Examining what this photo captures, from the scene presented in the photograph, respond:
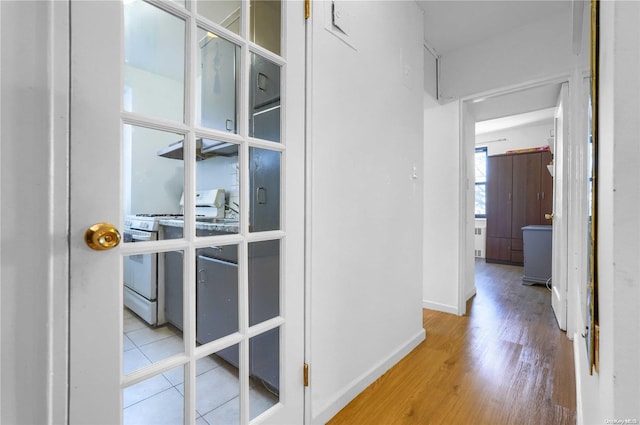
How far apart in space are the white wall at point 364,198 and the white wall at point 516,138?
423 centimetres

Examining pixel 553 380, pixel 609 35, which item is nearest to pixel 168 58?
pixel 609 35

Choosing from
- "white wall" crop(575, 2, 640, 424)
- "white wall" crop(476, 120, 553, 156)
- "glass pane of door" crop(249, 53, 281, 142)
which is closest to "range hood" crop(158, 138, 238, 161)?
"glass pane of door" crop(249, 53, 281, 142)

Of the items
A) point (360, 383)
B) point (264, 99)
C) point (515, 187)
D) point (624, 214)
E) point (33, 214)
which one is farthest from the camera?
point (515, 187)

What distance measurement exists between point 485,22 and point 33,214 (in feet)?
10.6

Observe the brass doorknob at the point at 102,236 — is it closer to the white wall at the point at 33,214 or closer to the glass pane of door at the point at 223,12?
the white wall at the point at 33,214

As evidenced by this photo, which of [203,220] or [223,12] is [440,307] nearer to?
[203,220]

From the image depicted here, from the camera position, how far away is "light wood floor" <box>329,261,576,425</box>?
1439mm

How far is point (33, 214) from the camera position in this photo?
2.15ft

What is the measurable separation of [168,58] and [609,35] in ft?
3.61

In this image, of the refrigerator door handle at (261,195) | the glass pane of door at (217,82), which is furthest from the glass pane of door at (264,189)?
the glass pane of door at (217,82)

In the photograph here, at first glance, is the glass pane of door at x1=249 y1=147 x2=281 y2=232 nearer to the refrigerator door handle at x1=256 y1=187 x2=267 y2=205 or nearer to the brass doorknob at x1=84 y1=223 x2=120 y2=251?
the refrigerator door handle at x1=256 y1=187 x2=267 y2=205

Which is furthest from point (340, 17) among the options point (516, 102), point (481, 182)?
point (481, 182)

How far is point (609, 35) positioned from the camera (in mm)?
546

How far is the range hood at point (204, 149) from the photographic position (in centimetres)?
91
